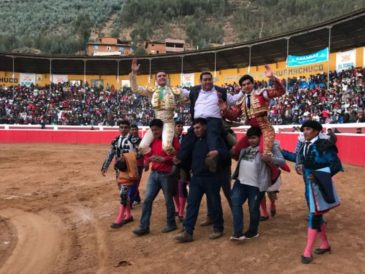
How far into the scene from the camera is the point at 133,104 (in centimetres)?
3228

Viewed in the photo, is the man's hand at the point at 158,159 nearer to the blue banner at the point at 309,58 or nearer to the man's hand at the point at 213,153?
the man's hand at the point at 213,153

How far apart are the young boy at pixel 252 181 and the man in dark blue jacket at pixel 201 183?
0.72ft

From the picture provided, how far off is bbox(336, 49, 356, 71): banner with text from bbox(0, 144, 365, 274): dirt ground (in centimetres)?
1548

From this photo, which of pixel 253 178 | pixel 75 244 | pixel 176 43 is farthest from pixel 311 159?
pixel 176 43

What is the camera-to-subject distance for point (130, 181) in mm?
6352

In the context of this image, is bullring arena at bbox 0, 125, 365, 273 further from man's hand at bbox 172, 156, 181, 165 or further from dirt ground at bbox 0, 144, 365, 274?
man's hand at bbox 172, 156, 181, 165

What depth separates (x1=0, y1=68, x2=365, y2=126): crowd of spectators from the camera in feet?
63.7

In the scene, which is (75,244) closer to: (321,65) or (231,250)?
(231,250)

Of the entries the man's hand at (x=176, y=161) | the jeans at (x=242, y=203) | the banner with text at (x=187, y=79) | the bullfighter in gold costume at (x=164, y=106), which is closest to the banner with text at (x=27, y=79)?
the banner with text at (x=187, y=79)

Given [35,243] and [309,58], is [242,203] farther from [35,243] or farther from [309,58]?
[309,58]

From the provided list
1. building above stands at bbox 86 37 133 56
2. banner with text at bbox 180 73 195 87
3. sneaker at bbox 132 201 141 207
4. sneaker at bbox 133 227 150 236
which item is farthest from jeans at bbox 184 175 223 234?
building above stands at bbox 86 37 133 56

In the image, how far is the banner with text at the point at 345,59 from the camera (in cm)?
2351

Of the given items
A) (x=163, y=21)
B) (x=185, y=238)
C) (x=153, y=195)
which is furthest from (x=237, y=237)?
(x=163, y=21)

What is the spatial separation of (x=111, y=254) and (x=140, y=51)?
6879 centimetres
